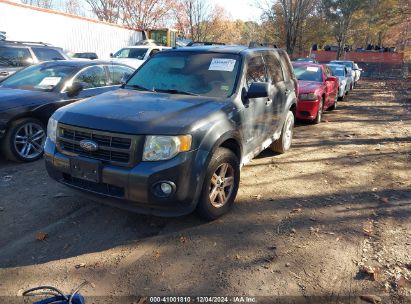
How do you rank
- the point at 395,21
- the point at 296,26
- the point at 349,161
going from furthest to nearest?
the point at 296,26 → the point at 395,21 → the point at 349,161

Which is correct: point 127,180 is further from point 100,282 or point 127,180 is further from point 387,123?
point 387,123

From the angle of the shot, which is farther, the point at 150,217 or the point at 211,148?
the point at 150,217

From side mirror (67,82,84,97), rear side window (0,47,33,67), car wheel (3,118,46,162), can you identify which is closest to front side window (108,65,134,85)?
side mirror (67,82,84,97)

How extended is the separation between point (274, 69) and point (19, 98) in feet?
13.3

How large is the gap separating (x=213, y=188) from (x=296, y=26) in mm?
30561

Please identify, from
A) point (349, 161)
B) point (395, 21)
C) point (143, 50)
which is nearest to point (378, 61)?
point (395, 21)

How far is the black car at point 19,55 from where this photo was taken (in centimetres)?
948

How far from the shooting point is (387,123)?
10070 millimetres

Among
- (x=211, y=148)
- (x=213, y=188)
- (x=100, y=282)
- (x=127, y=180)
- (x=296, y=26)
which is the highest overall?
(x=296, y=26)

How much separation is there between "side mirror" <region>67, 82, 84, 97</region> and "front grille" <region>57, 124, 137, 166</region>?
2.66 meters

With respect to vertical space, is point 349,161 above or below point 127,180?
→ below

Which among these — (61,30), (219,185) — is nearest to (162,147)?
(219,185)

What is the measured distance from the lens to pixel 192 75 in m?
4.58

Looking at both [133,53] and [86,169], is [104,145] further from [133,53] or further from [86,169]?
[133,53]
